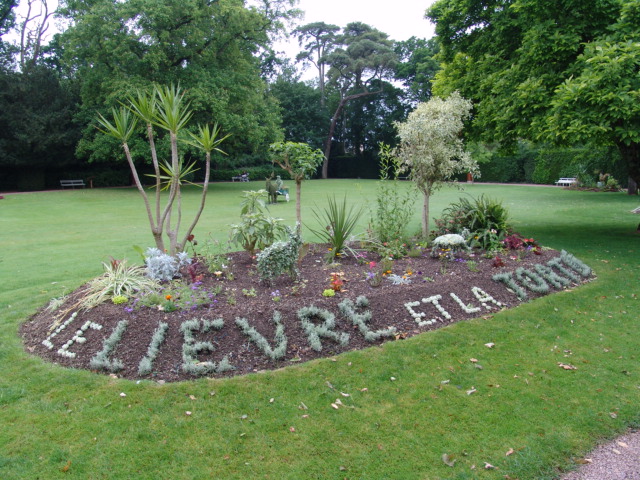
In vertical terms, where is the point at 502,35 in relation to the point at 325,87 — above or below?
below

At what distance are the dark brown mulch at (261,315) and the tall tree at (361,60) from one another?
32.5 meters

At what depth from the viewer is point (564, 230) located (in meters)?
10.5

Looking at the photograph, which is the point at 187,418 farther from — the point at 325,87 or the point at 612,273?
the point at 325,87

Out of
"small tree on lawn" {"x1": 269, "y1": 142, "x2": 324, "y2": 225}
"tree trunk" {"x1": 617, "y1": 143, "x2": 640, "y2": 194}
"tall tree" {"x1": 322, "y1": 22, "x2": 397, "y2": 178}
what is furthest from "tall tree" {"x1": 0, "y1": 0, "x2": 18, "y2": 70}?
"tree trunk" {"x1": 617, "y1": 143, "x2": 640, "y2": 194}

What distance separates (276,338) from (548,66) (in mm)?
7152

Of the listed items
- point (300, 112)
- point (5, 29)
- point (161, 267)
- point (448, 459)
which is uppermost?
point (5, 29)

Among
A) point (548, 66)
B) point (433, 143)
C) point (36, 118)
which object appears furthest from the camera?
point (36, 118)

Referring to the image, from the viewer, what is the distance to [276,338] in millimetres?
4109

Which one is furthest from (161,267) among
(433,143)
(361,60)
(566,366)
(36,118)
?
(361,60)

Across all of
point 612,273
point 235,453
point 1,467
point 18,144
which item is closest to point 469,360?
point 235,453

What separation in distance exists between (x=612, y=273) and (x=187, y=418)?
6.43 m

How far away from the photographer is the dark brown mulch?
3.94 m

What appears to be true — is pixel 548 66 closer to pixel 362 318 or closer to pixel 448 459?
pixel 362 318

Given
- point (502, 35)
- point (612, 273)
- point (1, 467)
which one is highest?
point (502, 35)
